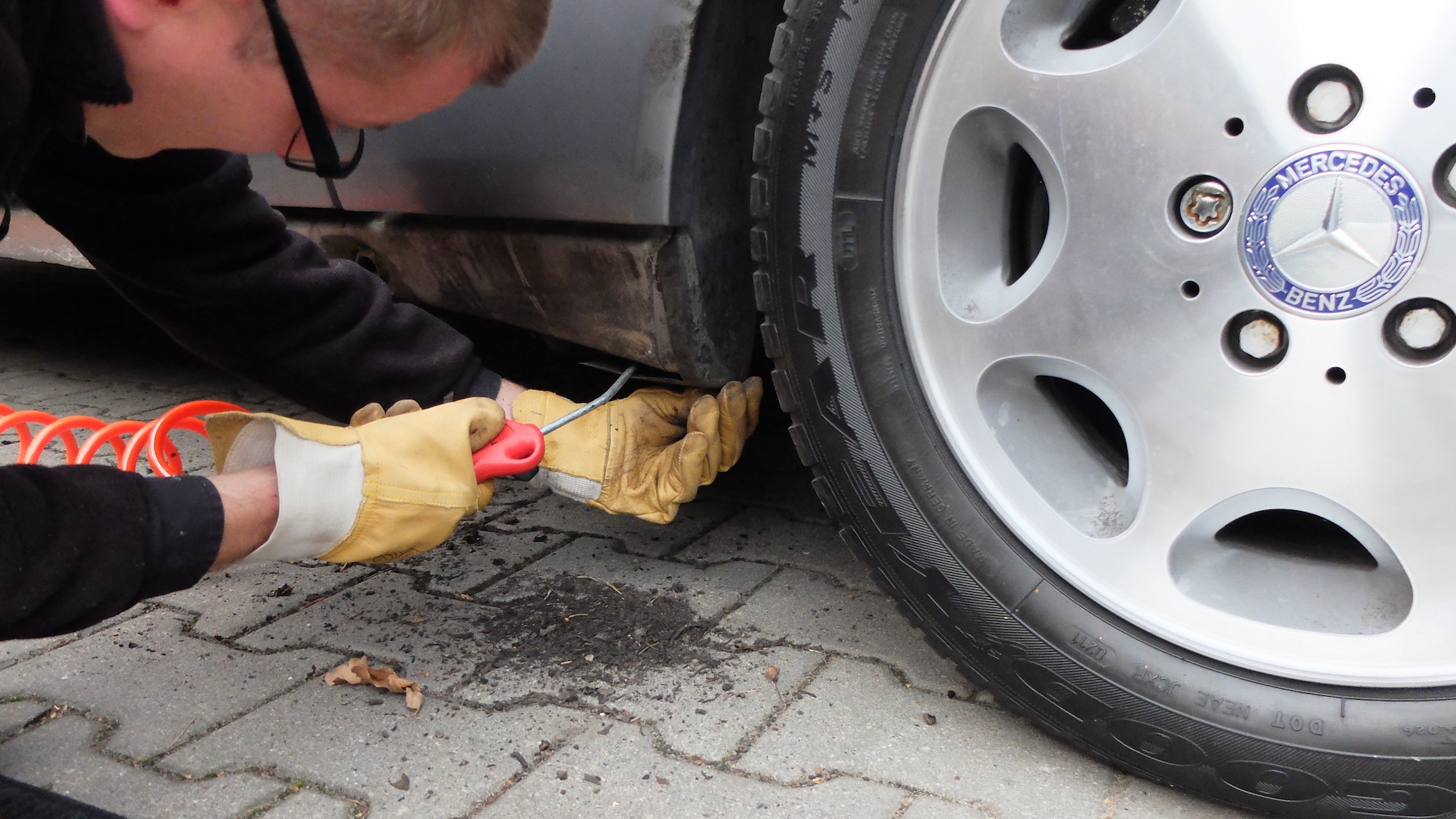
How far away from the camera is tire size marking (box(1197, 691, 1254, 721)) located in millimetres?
1064

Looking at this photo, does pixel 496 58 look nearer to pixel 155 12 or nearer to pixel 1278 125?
pixel 155 12

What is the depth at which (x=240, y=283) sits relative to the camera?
1.49 m

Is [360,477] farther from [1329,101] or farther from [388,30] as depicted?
[1329,101]

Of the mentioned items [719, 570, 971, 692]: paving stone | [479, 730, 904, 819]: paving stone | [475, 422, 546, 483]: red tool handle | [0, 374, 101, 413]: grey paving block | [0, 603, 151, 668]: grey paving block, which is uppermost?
[475, 422, 546, 483]: red tool handle

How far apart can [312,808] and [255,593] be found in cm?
58

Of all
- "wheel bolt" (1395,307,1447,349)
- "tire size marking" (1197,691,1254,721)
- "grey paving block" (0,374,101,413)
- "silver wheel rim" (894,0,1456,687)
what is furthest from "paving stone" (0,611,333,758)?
"grey paving block" (0,374,101,413)

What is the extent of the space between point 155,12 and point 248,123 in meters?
0.14

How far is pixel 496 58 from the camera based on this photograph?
42.5 inches

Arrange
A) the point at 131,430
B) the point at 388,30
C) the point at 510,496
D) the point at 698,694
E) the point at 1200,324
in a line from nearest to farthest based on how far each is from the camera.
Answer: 1. the point at 388,30
2. the point at 1200,324
3. the point at 698,694
4. the point at 131,430
5. the point at 510,496

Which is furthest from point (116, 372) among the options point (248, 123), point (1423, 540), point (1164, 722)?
point (1423, 540)

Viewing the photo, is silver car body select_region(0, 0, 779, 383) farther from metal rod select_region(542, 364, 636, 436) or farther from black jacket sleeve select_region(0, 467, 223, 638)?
black jacket sleeve select_region(0, 467, 223, 638)

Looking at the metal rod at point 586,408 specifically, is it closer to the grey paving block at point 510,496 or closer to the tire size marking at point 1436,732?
the grey paving block at point 510,496

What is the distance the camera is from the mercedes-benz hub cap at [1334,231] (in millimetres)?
959

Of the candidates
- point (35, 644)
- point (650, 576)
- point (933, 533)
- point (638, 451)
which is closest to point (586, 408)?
point (638, 451)
